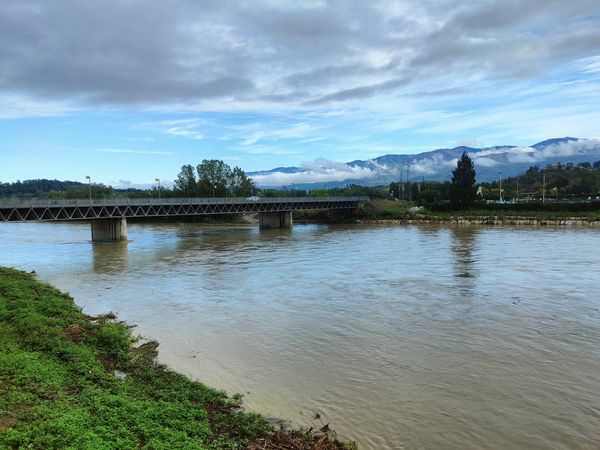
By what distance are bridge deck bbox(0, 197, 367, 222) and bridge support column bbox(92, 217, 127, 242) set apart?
59.9 inches

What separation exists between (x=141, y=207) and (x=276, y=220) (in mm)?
31864

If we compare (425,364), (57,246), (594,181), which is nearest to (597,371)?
(425,364)

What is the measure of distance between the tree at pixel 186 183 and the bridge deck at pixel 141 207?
172ft

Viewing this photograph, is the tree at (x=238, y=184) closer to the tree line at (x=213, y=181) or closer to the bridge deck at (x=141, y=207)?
the tree line at (x=213, y=181)

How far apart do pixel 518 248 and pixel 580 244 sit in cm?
857

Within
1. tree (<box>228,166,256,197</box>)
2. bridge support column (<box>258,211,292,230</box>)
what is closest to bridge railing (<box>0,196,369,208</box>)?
bridge support column (<box>258,211,292,230</box>)

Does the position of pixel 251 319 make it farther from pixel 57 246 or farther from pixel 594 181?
pixel 594 181

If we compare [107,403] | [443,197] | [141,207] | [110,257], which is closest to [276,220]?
[141,207]

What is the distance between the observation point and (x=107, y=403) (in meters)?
10.1

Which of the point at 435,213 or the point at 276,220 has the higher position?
the point at 435,213

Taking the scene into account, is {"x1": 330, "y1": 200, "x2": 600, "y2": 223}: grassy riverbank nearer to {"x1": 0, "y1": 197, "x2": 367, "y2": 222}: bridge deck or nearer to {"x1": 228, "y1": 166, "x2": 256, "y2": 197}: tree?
{"x1": 0, "y1": 197, "x2": 367, "y2": 222}: bridge deck

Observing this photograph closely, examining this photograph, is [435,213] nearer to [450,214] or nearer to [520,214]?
[450,214]

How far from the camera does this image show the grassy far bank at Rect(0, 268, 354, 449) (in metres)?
8.48

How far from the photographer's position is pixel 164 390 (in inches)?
470
